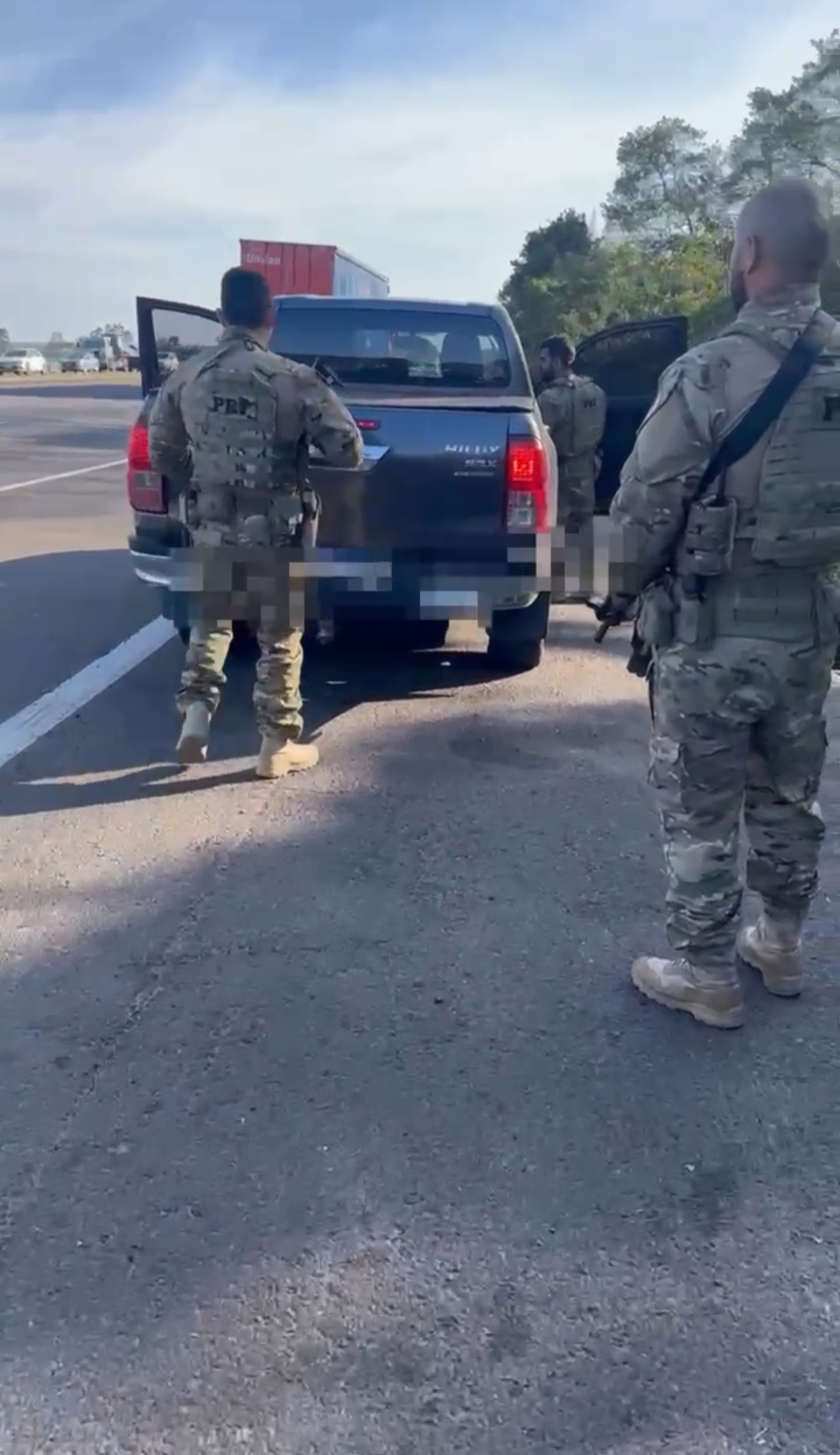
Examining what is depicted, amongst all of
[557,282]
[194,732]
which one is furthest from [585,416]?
[557,282]

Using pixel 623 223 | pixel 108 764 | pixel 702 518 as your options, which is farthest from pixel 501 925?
pixel 623 223

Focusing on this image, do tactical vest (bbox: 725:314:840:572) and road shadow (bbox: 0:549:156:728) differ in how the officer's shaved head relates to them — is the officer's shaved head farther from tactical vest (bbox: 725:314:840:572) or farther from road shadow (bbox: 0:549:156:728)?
road shadow (bbox: 0:549:156:728)

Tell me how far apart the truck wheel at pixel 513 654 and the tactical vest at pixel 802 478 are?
3617 mm

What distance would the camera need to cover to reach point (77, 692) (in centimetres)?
700

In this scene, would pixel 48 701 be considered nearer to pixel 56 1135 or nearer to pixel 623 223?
pixel 56 1135

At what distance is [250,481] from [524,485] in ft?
4.28

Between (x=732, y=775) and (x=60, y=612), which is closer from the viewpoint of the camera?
(x=732, y=775)

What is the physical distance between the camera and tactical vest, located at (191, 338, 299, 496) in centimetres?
529

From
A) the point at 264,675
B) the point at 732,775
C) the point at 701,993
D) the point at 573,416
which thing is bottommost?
the point at 701,993

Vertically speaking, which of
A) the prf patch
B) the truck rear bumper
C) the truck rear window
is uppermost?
the truck rear window

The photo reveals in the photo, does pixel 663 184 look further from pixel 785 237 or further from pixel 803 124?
pixel 785 237

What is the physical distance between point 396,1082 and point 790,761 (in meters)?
1.29

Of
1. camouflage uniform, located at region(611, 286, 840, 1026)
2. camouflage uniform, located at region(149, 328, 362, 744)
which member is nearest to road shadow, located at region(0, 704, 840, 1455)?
camouflage uniform, located at region(611, 286, 840, 1026)

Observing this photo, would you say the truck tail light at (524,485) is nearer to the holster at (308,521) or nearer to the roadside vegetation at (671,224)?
the holster at (308,521)
